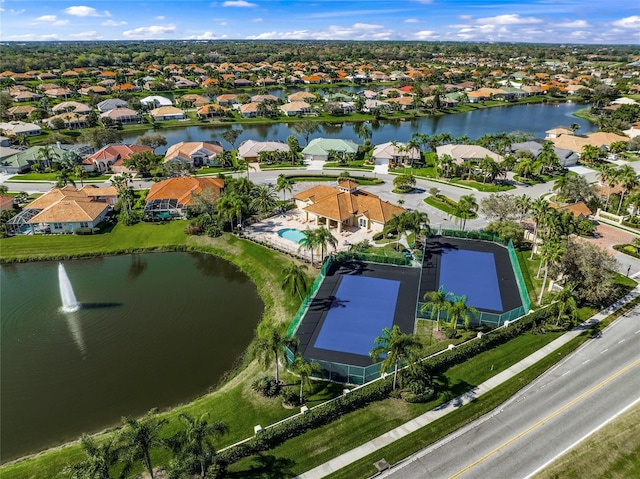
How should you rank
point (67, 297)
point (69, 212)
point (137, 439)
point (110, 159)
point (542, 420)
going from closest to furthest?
point (137, 439) → point (542, 420) → point (67, 297) → point (69, 212) → point (110, 159)

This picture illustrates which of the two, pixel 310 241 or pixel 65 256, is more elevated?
pixel 310 241

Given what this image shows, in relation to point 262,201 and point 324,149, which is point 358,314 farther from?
point 324,149

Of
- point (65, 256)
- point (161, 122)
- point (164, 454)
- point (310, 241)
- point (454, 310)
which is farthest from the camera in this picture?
point (161, 122)

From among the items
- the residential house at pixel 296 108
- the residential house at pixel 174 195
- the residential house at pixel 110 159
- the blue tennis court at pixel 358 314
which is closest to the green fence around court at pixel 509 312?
the blue tennis court at pixel 358 314

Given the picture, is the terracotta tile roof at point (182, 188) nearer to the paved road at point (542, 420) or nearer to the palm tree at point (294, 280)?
the palm tree at point (294, 280)

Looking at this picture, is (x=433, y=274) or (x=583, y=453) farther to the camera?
(x=433, y=274)

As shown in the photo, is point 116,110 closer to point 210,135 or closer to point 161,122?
point 161,122

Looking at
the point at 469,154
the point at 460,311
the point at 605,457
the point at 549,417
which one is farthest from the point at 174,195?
the point at 605,457

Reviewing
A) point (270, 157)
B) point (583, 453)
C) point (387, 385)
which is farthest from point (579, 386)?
point (270, 157)
